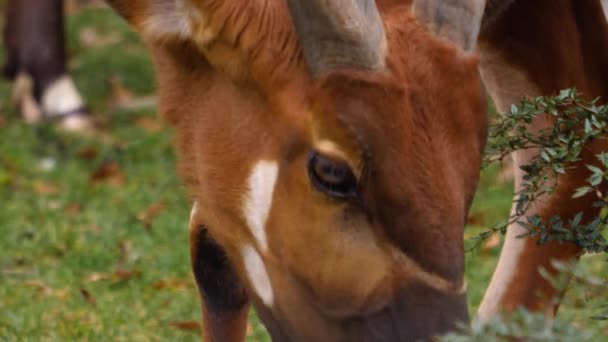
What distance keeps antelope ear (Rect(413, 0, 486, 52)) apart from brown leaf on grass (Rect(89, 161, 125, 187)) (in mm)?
4375

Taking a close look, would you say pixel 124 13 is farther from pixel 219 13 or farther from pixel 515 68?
pixel 515 68

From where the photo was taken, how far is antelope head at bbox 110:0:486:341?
2721mm

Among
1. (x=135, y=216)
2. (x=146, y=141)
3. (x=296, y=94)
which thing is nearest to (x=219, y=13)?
(x=296, y=94)

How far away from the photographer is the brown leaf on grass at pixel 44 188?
679 cm

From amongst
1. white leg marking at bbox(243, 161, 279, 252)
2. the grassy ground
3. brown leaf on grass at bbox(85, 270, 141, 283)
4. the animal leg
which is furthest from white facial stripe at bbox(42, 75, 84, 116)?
white leg marking at bbox(243, 161, 279, 252)

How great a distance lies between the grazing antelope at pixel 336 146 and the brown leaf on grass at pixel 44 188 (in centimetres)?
380

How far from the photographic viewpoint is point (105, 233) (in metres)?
5.95

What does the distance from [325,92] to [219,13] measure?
324 millimetres

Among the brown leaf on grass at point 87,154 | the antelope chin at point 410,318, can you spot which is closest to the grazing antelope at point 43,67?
the brown leaf on grass at point 87,154

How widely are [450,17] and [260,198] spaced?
1.99 ft

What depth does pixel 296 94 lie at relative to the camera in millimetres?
2818

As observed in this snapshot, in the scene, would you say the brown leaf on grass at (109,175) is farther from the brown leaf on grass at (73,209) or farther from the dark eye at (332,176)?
the dark eye at (332,176)

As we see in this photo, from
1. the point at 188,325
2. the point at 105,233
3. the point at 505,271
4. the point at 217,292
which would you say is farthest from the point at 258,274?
the point at 105,233

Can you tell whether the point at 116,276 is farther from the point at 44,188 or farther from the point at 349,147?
the point at 349,147
